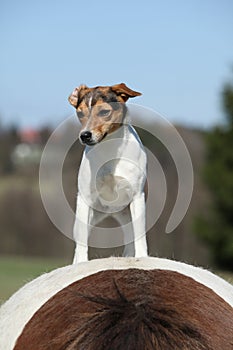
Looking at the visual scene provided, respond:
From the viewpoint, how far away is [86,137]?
13.3 feet

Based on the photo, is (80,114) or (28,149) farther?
(28,149)

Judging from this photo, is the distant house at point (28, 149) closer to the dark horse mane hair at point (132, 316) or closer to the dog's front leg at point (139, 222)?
the dog's front leg at point (139, 222)

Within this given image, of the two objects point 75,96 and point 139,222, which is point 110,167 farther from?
point 75,96

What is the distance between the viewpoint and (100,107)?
13.8ft

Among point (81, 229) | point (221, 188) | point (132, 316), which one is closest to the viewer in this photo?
point (132, 316)

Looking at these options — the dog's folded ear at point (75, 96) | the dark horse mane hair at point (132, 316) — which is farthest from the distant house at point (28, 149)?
the dark horse mane hair at point (132, 316)

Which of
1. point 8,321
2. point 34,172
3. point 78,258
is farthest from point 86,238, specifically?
point 34,172

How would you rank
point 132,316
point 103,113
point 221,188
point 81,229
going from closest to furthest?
point 132,316, point 103,113, point 81,229, point 221,188

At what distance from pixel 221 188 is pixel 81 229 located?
2573 cm

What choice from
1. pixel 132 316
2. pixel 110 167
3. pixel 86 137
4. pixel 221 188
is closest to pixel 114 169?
pixel 110 167

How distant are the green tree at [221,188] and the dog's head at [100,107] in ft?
82.4

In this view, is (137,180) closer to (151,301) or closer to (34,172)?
(151,301)

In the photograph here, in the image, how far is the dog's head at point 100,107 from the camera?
4121 mm

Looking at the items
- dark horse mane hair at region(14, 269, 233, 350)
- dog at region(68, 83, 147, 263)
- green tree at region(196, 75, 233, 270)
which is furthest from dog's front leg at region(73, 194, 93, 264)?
green tree at region(196, 75, 233, 270)
